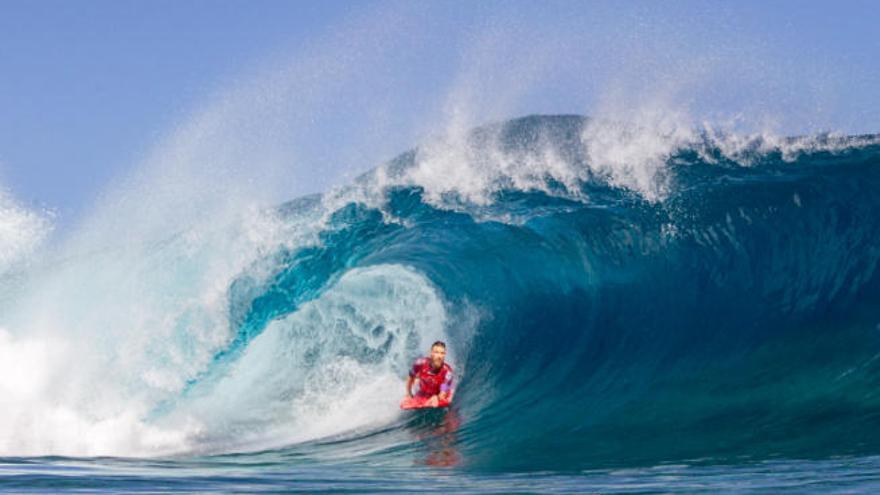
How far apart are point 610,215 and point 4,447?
7444 mm

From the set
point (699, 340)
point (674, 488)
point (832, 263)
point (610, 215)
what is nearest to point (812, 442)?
point (674, 488)

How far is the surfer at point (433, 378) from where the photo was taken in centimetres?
1019

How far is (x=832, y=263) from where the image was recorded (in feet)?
35.1

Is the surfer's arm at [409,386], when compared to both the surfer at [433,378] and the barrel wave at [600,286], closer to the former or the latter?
the surfer at [433,378]

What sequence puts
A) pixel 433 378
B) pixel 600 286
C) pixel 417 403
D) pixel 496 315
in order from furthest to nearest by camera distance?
pixel 496 315 < pixel 600 286 < pixel 433 378 < pixel 417 403

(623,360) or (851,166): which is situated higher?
(851,166)

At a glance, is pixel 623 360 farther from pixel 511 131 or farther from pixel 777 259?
pixel 511 131

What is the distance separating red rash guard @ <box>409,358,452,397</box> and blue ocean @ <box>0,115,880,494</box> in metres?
0.34

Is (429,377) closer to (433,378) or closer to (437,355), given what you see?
(433,378)

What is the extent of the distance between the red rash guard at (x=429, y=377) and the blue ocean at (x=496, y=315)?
13.4 inches

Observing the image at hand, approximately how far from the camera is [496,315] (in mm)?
13445

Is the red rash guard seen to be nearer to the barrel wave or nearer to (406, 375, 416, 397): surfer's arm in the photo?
(406, 375, 416, 397): surfer's arm

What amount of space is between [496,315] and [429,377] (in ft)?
10.8

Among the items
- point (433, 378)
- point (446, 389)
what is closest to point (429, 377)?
point (433, 378)
